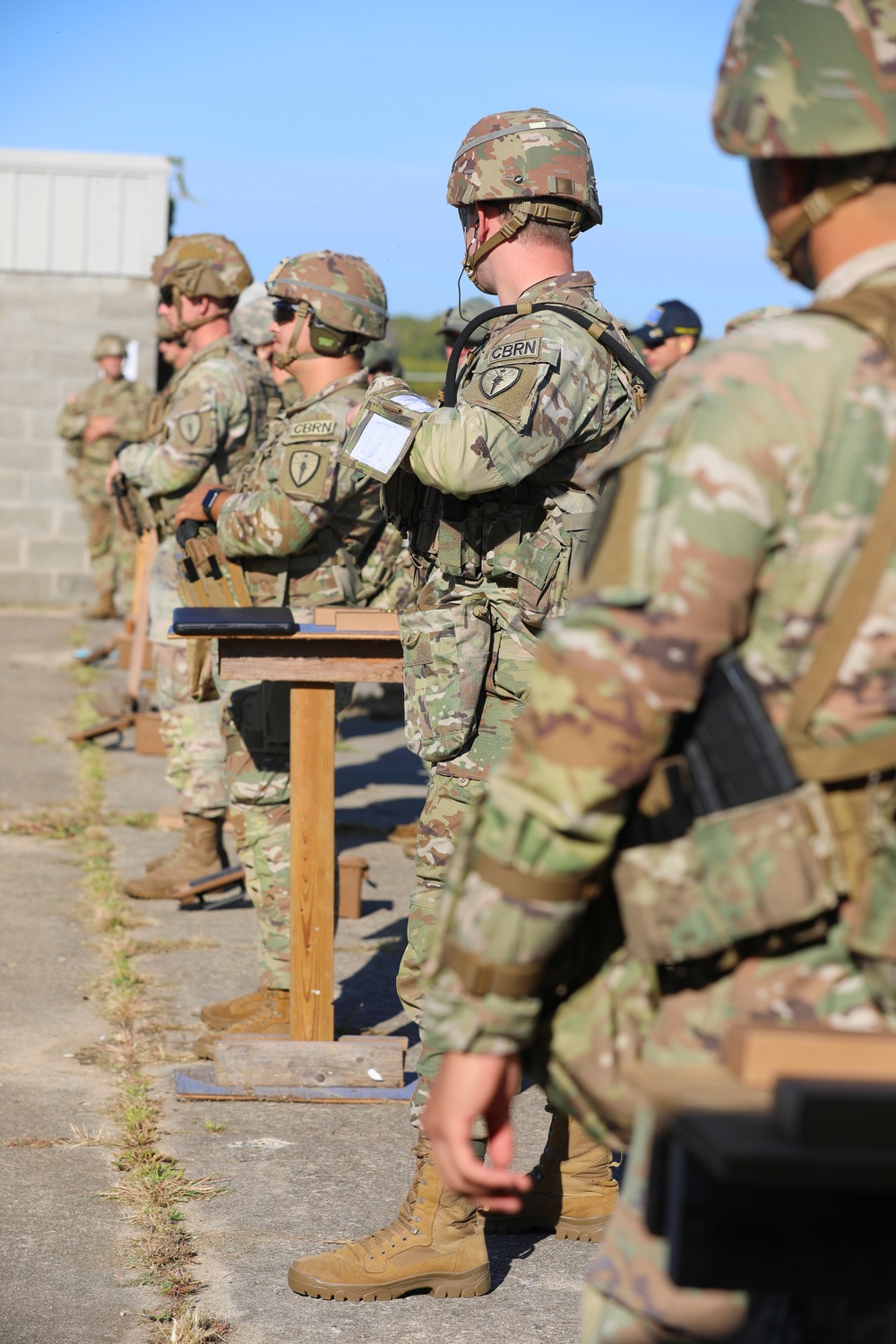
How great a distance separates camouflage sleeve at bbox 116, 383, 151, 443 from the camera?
14562 millimetres

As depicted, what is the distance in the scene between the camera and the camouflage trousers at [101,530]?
15.1 m

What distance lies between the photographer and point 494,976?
5.33 feet

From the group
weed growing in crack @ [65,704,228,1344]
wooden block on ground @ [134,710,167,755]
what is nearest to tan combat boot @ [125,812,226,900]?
weed growing in crack @ [65,704,228,1344]

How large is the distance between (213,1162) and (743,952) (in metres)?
2.56

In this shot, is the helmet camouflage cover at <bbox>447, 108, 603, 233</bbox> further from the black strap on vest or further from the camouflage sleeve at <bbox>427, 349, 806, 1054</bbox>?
the camouflage sleeve at <bbox>427, 349, 806, 1054</bbox>

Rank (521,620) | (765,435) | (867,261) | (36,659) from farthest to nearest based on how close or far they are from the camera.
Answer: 1. (36,659)
2. (521,620)
3. (867,261)
4. (765,435)

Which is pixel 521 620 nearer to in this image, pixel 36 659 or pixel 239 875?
pixel 239 875

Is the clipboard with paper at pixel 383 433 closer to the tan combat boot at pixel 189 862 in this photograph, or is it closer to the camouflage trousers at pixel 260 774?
the camouflage trousers at pixel 260 774

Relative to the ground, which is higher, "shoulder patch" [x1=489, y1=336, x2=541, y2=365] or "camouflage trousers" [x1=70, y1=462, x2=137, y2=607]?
"shoulder patch" [x1=489, y1=336, x2=541, y2=365]

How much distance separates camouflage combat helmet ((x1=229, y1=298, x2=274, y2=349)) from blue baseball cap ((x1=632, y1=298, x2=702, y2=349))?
2.18 metres

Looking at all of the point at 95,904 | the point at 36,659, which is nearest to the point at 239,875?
the point at 95,904

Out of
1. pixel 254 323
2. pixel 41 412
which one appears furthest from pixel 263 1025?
pixel 41 412

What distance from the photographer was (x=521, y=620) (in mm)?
3424

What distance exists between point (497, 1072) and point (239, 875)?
14.8ft
